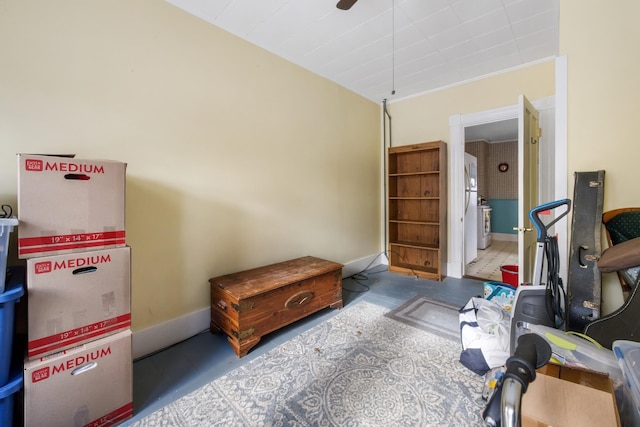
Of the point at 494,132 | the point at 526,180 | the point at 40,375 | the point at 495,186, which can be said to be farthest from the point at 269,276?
the point at 495,186

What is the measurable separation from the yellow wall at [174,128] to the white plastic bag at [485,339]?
174cm

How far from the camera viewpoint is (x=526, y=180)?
230 centimetres

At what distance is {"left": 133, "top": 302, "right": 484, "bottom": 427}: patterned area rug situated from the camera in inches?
52.8

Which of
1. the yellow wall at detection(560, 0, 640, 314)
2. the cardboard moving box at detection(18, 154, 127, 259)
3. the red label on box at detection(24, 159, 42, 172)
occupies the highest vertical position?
the yellow wall at detection(560, 0, 640, 314)

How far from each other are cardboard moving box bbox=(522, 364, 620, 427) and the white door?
1.50 m

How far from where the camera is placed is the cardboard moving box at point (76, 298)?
3.68ft

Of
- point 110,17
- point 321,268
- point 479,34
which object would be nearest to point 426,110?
point 479,34

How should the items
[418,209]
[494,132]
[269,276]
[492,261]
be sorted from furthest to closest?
[494,132] → [492,261] → [418,209] → [269,276]

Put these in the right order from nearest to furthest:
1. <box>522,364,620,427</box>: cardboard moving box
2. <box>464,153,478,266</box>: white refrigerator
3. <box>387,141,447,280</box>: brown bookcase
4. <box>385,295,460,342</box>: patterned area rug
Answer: <box>522,364,620,427</box>: cardboard moving box, <box>385,295,460,342</box>: patterned area rug, <box>387,141,447,280</box>: brown bookcase, <box>464,153,478,266</box>: white refrigerator

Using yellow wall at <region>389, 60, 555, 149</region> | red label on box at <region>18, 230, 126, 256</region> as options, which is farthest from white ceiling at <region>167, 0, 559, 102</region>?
red label on box at <region>18, 230, 126, 256</region>

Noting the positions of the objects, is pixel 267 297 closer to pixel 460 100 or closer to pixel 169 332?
pixel 169 332

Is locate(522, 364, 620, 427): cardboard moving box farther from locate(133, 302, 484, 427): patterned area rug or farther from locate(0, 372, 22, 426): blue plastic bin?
locate(0, 372, 22, 426): blue plastic bin

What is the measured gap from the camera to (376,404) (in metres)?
1.43

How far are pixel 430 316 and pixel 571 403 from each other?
1.61m
